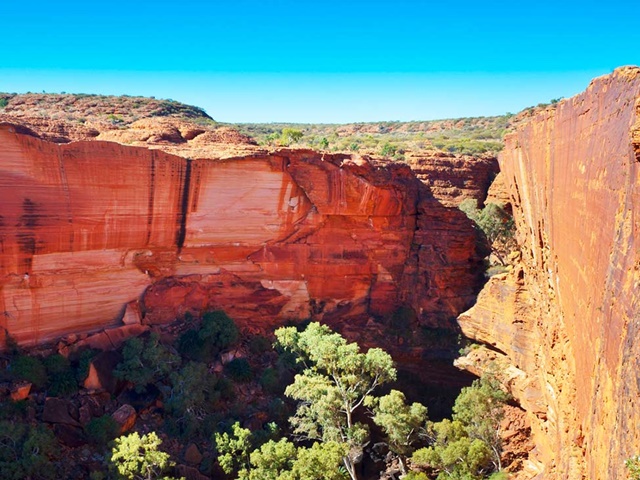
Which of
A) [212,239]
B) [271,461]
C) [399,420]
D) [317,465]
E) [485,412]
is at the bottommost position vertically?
[271,461]

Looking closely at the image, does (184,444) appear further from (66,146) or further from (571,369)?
(571,369)

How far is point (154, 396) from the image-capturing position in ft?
59.5

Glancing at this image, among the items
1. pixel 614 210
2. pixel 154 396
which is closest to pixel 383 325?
pixel 154 396

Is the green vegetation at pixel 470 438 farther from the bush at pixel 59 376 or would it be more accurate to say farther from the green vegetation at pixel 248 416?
the bush at pixel 59 376

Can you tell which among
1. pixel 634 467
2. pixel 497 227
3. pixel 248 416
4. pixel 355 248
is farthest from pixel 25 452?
pixel 497 227

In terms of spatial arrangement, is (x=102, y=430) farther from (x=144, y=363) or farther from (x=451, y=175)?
(x=451, y=175)

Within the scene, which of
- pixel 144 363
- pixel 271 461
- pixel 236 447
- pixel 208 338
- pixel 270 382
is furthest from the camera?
pixel 208 338

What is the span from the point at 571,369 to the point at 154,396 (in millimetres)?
13562

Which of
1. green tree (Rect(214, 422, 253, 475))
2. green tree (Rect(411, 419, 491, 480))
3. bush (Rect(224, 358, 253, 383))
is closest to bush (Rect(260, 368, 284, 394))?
bush (Rect(224, 358, 253, 383))

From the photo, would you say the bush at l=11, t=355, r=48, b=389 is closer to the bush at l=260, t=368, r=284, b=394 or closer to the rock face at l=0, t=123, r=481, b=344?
the rock face at l=0, t=123, r=481, b=344

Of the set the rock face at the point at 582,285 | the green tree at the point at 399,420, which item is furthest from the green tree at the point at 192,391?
the rock face at the point at 582,285

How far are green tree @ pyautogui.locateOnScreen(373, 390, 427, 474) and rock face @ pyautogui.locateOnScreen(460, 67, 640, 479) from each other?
3.30m

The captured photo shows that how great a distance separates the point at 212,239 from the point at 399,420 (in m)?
9.98

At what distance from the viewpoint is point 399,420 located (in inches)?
650
